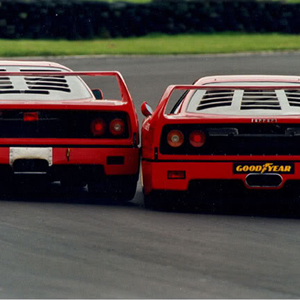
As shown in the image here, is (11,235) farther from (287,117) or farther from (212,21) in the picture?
(212,21)

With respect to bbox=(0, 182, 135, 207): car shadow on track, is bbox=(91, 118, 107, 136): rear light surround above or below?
above

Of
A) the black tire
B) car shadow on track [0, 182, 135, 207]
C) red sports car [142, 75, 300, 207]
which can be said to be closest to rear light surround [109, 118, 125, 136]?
the black tire

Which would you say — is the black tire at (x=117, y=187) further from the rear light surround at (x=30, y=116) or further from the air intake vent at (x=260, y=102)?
the air intake vent at (x=260, y=102)

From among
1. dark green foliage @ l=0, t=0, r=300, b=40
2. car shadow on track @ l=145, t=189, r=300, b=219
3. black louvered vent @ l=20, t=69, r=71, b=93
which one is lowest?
dark green foliage @ l=0, t=0, r=300, b=40

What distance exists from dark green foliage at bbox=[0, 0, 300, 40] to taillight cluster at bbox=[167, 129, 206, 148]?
23422 millimetres

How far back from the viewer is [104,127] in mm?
8711

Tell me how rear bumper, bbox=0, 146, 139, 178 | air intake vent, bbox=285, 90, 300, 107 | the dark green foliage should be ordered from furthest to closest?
the dark green foliage → air intake vent, bbox=285, 90, 300, 107 → rear bumper, bbox=0, 146, 139, 178

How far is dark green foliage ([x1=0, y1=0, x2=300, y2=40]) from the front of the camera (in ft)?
103

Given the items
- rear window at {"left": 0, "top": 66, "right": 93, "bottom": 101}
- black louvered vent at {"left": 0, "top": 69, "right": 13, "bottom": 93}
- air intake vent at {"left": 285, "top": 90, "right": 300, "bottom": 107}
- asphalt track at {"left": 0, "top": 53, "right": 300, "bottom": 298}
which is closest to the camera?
asphalt track at {"left": 0, "top": 53, "right": 300, "bottom": 298}

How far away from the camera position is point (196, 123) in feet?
26.7

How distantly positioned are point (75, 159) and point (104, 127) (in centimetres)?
39

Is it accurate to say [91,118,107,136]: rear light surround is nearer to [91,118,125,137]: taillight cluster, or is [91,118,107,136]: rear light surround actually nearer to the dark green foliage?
[91,118,125,137]: taillight cluster

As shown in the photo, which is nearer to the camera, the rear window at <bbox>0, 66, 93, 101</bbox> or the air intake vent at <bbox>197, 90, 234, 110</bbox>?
the air intake vent at <bbox>197, 90, 234, 110</bbox>

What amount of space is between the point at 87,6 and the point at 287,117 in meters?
24.4
